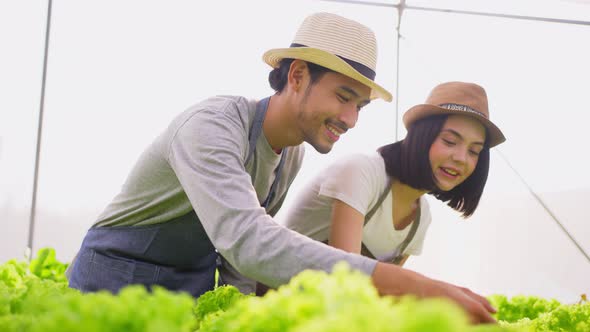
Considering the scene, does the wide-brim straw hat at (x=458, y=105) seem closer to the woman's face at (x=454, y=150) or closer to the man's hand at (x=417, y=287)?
the woman's face at (x=454, y=150)

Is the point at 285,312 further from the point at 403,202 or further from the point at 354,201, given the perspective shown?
the point at 403,202

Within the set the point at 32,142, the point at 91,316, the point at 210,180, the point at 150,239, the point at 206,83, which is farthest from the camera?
the point at 206,83

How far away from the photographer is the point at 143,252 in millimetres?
1750

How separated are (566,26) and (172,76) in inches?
121

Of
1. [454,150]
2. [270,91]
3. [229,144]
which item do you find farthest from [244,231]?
[270,91]

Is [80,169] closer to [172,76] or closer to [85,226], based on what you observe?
[85,226]

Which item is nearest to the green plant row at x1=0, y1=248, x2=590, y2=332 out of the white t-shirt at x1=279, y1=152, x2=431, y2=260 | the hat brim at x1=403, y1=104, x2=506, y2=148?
the white t-shirt at x1=279, y1=152, x2=431, y2=260

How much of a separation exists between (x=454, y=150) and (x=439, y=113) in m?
0.16

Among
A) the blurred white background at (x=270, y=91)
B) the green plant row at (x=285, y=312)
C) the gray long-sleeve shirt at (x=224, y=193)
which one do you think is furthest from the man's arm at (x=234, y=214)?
the blurred white background at (x=270, y=91)

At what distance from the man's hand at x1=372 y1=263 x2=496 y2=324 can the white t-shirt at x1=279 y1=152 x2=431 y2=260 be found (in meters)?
0.91

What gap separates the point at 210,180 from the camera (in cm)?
123

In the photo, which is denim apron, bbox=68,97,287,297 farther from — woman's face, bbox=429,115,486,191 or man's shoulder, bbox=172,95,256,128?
woman's face, bbox=429,115,486,191

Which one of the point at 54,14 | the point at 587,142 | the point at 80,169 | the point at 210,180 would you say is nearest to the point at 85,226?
the point at 80,169

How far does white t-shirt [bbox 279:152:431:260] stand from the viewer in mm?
1955
